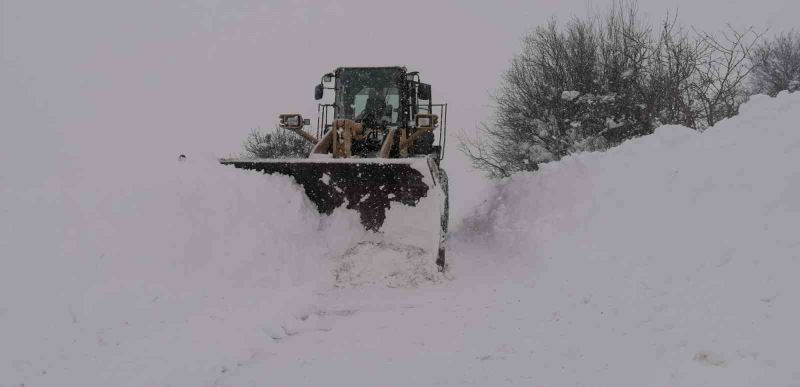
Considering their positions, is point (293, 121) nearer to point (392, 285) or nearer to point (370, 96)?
point (370, 96)

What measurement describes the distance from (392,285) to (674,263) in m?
2.73

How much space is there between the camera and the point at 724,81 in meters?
10.6

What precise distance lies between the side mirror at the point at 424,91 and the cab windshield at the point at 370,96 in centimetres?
35

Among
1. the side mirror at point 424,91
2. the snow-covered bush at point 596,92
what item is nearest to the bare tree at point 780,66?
the snow-covered bush at point 596,92

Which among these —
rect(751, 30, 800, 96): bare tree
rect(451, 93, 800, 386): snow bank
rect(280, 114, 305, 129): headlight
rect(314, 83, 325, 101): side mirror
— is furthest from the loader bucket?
rect(751, 30, 800, 96): bare tree

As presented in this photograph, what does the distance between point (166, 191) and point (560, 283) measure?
3.71 m

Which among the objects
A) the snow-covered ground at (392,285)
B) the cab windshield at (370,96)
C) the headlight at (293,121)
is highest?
the cab windshield at (370,96)

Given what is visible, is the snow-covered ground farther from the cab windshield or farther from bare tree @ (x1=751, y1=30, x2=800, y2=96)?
bare tree @ (x1=751, y1=30, x2=800, y2=96)

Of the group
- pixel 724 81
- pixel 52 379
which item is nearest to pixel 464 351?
pixel 52 379

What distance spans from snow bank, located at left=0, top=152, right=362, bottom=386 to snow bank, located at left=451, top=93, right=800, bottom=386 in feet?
6.35

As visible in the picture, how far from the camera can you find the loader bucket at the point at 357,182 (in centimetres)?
677

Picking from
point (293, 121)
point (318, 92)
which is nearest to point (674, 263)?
point (293, 121)

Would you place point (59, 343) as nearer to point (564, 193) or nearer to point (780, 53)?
point (564, 193)

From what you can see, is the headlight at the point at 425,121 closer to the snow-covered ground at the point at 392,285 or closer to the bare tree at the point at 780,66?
the snow-covered ground at the point at 392,285
